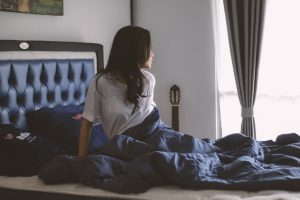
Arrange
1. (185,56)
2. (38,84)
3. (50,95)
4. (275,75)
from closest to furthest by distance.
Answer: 1. (38,84)
2. (50,95)
3. (275,75)
4. (185,56)

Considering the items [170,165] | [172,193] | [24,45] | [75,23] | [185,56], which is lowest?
[172,193]

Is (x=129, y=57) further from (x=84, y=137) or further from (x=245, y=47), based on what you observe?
(x=245, y=47)

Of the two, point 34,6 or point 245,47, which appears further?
point 245,47

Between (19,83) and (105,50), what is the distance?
1.27 meters

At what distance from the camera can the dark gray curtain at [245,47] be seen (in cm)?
418

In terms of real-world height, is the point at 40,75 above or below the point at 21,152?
above

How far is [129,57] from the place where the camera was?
258 centimetres

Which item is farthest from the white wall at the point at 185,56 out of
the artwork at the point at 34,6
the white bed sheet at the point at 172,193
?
the white bed sheet at the point at 172,193

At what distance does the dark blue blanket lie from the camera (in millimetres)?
2146

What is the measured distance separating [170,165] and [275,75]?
231cm

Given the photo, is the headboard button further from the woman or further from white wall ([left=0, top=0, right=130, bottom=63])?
the woman

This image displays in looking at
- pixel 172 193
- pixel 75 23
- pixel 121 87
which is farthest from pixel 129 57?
pixel 75 23

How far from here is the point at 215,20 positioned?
14.5 ft

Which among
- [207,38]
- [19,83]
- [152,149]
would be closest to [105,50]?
[207,38]
